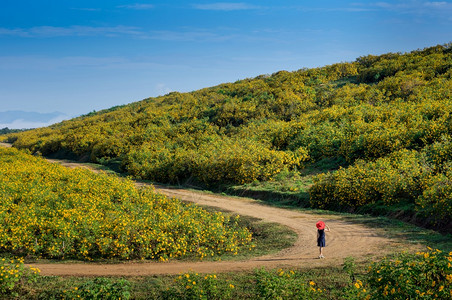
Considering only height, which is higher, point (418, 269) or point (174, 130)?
point (174, 130)

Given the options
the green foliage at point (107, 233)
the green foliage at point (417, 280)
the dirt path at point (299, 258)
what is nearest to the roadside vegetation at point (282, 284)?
the green foliage at point (417, 280)

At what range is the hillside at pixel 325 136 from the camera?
18281 mm

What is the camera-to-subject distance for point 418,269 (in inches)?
261

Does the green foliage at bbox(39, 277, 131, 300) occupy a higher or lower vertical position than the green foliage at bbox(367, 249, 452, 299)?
lower

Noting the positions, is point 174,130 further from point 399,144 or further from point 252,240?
point 252,240

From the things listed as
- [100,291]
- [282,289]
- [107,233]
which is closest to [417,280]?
[282,289]

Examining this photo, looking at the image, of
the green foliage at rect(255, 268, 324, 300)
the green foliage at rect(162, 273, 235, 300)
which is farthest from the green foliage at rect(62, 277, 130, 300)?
the green foliage at rect(255, 268, 324, 300)

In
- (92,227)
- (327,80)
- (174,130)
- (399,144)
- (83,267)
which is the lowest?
(83,267)

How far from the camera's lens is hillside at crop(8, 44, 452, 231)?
18.3 metres

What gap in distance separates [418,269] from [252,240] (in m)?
8.59

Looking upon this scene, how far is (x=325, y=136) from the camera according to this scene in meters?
28.5

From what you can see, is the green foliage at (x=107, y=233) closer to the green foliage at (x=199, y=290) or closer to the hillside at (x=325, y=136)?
the green foliage at (x=199, y=290)

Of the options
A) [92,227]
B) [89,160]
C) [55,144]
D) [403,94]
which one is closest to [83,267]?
[92,227]

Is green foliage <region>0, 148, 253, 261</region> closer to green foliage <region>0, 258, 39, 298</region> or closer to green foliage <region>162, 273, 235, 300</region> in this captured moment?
green foliage <region>0, 258, 39, 298</region>
